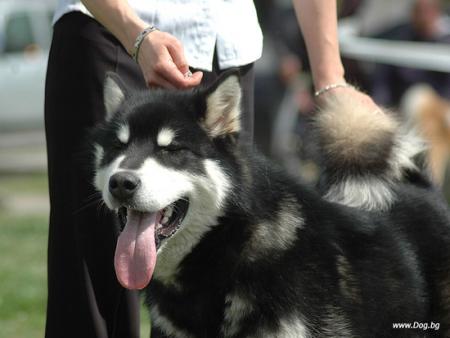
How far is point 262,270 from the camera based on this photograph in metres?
3.05

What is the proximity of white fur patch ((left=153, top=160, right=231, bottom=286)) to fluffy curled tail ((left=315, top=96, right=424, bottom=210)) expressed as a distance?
0.62m

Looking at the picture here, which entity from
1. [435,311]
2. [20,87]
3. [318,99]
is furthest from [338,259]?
[20,87]

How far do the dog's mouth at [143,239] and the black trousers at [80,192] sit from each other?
40cm

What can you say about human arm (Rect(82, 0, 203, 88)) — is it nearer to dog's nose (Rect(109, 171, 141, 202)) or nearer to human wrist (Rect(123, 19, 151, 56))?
human wrist (Rect(123, 19, 151, 56))

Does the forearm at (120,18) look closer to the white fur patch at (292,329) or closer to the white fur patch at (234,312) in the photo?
the white fur patch at (234,312)

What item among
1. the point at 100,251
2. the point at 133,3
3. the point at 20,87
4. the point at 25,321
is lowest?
the point at 20,87

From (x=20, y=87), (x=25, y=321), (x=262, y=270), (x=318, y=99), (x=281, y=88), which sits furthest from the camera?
(x=20, y=87)

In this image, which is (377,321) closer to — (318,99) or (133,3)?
(318,99)

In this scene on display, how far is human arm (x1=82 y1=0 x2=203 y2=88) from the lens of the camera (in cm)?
302

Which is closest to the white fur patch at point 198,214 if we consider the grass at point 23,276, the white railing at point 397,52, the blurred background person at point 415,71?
the grass at point 23,276

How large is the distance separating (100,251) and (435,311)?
119cm

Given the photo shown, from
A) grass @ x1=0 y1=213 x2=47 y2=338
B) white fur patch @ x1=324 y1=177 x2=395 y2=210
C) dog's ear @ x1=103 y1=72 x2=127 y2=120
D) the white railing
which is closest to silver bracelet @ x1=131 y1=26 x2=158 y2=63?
dog's ear @ x1=103 y1=72 x2=127 y2=120

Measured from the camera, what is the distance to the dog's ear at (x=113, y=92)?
3184mm

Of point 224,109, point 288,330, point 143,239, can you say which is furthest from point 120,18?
point 288,330
